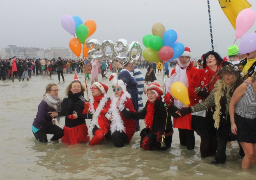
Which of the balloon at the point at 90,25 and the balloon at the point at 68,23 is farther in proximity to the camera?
the balloon at the point at 90,25

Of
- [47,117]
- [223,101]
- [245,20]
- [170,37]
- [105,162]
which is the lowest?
[105,162]

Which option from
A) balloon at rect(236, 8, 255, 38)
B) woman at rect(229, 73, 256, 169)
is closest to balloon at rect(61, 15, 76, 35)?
balloon at rect(236, 8, 255, 38)

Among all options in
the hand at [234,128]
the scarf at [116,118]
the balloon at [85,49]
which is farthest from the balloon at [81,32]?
the hand at [234,128]

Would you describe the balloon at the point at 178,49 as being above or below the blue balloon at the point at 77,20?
below

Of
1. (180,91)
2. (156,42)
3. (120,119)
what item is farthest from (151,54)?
(120,119)

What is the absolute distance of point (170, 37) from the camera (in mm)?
4977

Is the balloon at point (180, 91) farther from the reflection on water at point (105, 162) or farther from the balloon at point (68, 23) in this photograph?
the balloon at point (68, 23)

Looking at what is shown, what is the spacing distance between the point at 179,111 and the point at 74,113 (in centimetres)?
202

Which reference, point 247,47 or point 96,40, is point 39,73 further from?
point 247,47

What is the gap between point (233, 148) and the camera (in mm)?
5328

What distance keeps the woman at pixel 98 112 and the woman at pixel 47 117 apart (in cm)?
64

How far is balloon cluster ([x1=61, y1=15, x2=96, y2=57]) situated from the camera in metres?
6.14

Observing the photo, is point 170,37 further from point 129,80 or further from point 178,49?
point 129,80

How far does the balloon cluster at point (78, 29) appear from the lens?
614cm
